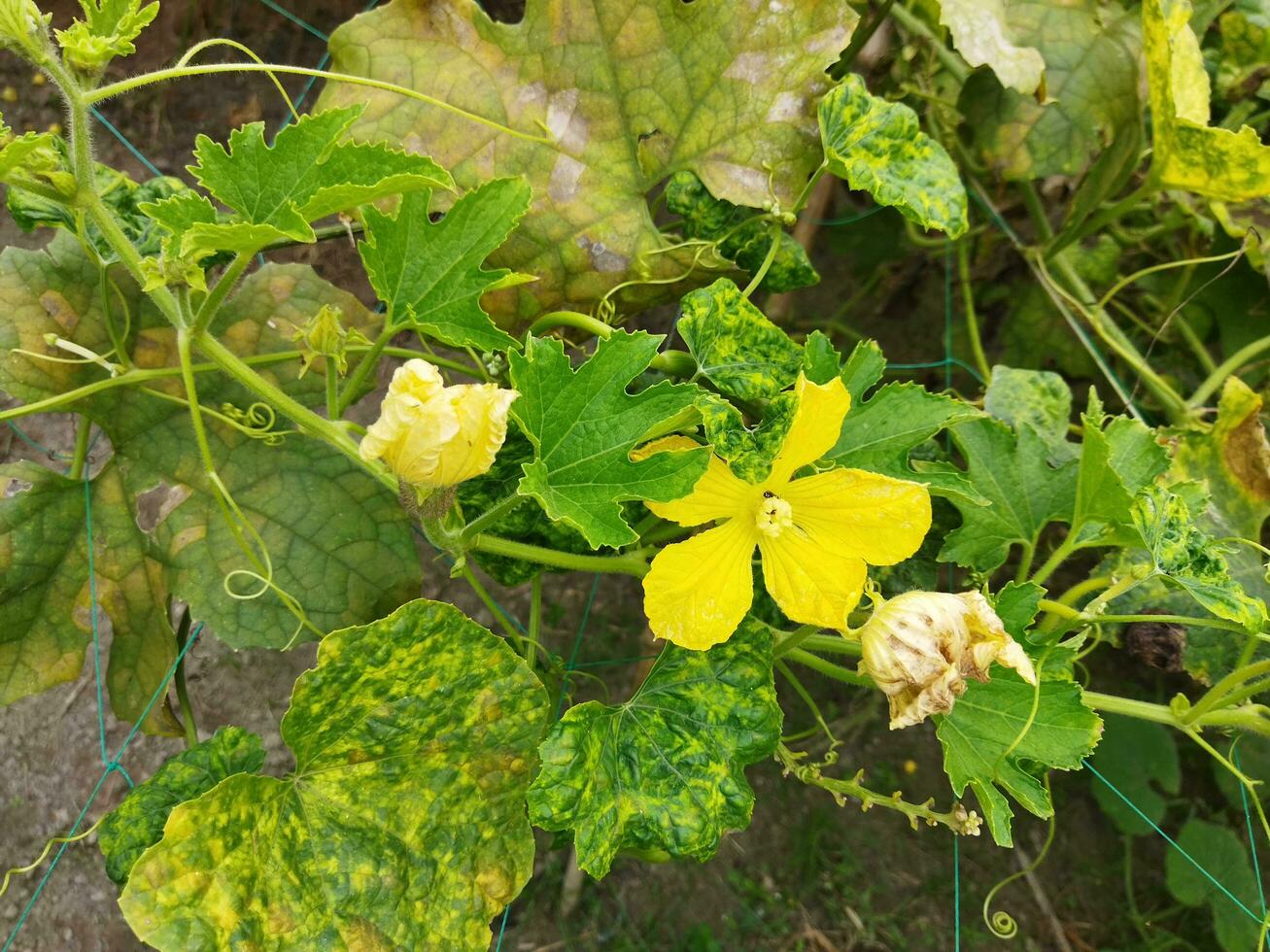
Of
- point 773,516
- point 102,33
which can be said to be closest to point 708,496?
point 773,516

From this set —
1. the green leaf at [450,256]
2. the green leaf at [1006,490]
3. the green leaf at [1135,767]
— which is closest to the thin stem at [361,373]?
the green leaf at [450,256]

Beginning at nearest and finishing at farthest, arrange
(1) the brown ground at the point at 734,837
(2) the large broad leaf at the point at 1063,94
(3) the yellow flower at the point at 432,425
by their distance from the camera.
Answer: (3) the yellow flower at the point at 432,425 < (2) the large broad leaf at the point at 1063,94 < (1) the brown ground at the point at 734,837

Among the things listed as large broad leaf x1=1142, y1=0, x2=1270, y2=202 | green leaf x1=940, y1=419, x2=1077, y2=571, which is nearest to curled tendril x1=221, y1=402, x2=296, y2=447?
green leaf x1=940, y1=419, x2=1077, y2=571

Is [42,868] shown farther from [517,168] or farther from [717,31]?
[717,31]

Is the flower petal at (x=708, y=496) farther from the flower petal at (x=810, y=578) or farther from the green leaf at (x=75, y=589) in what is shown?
the green leaf at (x=75, y=589)

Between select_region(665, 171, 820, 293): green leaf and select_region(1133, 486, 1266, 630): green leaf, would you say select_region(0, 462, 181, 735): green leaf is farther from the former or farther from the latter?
select_region(1133, 486, 1266, 630): green leaf

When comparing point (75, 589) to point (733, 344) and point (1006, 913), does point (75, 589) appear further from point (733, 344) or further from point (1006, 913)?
point (1006, 913)
